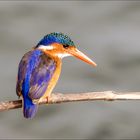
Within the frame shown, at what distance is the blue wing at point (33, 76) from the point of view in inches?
132

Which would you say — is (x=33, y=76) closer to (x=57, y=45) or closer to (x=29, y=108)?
(x=29, y=108)

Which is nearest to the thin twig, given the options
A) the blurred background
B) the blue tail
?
the blue tail

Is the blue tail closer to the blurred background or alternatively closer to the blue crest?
the blue crest

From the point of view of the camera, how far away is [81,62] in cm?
642

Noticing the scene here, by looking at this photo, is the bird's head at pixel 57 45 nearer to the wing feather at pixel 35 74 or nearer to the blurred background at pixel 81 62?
the wing feather at pixel 35 74

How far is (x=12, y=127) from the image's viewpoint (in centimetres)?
586

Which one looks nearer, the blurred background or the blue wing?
the blue wing

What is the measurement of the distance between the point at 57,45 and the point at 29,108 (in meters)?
0.52

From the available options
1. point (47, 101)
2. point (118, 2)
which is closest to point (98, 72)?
point (118, 2)

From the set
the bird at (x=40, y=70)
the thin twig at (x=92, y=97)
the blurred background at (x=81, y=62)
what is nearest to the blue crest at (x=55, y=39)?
the bird at (x=40, y=70)

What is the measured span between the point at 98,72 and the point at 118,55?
32 cm

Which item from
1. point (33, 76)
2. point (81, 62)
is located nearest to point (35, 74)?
point (33, 76)

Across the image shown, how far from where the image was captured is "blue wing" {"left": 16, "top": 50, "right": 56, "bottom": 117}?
334 cm

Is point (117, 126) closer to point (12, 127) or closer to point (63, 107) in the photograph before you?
point (63, 107)
